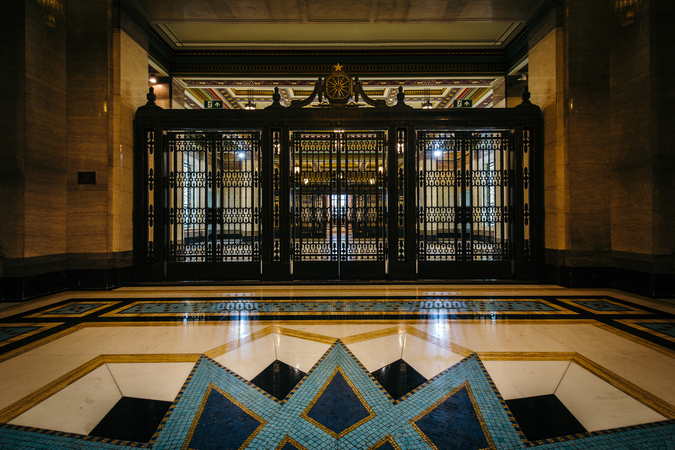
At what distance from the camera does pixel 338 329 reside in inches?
115

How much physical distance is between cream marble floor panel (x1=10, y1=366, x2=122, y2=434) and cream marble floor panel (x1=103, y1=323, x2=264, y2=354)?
0.50 m

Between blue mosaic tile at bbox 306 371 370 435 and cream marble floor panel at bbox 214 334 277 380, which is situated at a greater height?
cream marble floor panel at bbox 214 334 277 380

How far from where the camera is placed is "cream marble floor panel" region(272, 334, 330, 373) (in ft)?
7.20

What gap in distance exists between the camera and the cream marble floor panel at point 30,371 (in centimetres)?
184

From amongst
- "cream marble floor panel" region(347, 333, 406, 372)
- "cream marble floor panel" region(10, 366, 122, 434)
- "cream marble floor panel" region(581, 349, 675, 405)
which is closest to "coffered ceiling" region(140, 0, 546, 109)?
"cream marble floor panel" region(347, 333, 406, 372)

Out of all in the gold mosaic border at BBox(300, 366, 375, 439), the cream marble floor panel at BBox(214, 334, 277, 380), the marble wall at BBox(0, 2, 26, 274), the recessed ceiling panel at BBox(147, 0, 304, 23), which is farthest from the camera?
the recessed ceiling panel at BBox(147, 0, 304, 23)

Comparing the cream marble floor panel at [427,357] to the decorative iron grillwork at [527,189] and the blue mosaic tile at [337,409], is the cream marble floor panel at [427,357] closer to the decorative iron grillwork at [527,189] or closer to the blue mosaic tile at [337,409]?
the blue mosaic tile at [337,409]

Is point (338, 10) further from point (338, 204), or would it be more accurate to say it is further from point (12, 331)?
point (12, 331)

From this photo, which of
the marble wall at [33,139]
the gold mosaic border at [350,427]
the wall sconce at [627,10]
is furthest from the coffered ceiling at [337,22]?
the gold mosaic border at [350,427]

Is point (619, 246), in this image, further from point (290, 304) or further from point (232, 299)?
point (232, 299)

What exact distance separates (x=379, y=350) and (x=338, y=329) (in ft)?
1.97

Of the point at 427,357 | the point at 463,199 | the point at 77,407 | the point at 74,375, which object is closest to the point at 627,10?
the point at 463,199

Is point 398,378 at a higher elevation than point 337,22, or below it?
below

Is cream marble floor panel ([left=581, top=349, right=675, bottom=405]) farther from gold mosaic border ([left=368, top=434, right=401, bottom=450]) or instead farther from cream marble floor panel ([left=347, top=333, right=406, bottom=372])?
gold mosaic border ([left=368, top=434, right=401, bottom=450])
